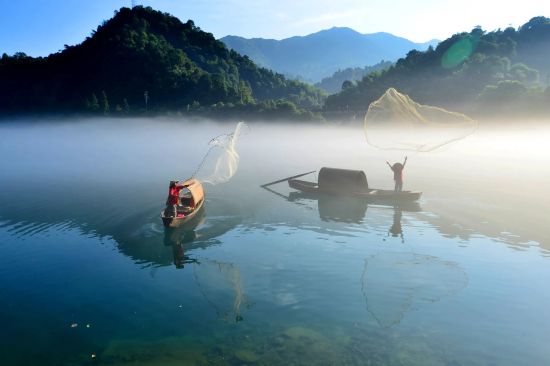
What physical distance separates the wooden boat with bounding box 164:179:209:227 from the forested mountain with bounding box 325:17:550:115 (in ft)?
325

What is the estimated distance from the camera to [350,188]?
37.2 m

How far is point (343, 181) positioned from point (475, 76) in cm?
11702

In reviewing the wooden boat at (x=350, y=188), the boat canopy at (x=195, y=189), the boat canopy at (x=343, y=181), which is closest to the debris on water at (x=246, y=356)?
the boat canopy at (x=195, y=189)

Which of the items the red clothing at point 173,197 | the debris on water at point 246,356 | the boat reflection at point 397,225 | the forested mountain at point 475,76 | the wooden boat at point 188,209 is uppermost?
the forested mountain at point 475,76

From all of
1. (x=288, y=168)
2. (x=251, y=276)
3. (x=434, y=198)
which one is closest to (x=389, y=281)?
(x=251, y=276)

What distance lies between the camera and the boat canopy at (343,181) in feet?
122

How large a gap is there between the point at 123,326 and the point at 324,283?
29.2 ft

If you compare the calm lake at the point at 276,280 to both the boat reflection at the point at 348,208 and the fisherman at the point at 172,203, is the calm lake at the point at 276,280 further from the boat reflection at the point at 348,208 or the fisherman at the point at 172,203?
the fisherman at the point at 172,203

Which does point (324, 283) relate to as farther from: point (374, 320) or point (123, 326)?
point (123, 326)

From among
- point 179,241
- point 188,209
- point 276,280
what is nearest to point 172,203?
point 188,209

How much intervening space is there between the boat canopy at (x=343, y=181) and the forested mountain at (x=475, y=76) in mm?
85043

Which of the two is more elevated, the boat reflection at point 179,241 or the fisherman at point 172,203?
the fisherman at point 172,203

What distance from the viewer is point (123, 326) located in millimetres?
15359

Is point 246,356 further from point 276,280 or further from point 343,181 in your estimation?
point 343,181
